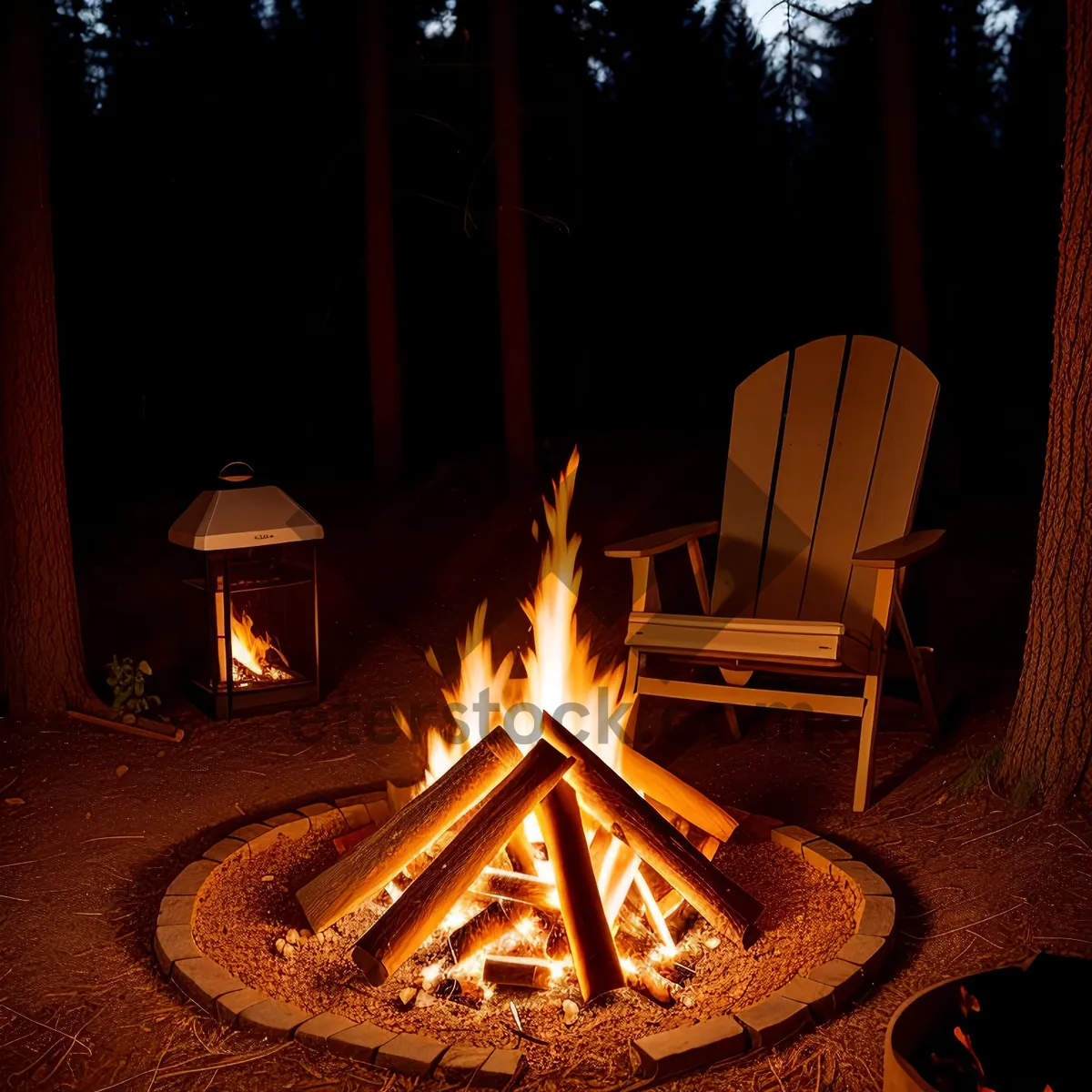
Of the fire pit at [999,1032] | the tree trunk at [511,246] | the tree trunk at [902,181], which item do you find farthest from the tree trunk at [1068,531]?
the tree trunk at [511,246]

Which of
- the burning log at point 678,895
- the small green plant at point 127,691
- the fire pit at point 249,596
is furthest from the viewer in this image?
the small green plant at point 127,691

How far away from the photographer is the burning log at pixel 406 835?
225 centimetres

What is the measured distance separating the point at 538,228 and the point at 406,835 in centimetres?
870

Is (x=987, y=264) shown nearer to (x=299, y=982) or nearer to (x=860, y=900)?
(x=860, y=900)

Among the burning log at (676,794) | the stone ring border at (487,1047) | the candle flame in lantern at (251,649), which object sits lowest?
the stone ring border at (487,1047)

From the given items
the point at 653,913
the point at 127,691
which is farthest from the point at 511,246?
the point at 653,913

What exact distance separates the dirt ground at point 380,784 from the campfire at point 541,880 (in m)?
0.24

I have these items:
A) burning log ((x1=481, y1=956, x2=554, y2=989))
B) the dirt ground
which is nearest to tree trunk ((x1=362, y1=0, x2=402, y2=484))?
the dirt ground

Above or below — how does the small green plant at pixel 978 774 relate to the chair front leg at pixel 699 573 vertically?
below

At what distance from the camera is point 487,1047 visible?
183 centimetres

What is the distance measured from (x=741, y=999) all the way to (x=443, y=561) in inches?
166

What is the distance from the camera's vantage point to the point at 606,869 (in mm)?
2348

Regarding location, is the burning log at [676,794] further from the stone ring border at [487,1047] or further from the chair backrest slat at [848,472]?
the chair backrest slat at [848,472]

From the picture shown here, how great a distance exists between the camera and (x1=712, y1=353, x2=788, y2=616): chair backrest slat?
3592 millimetres
